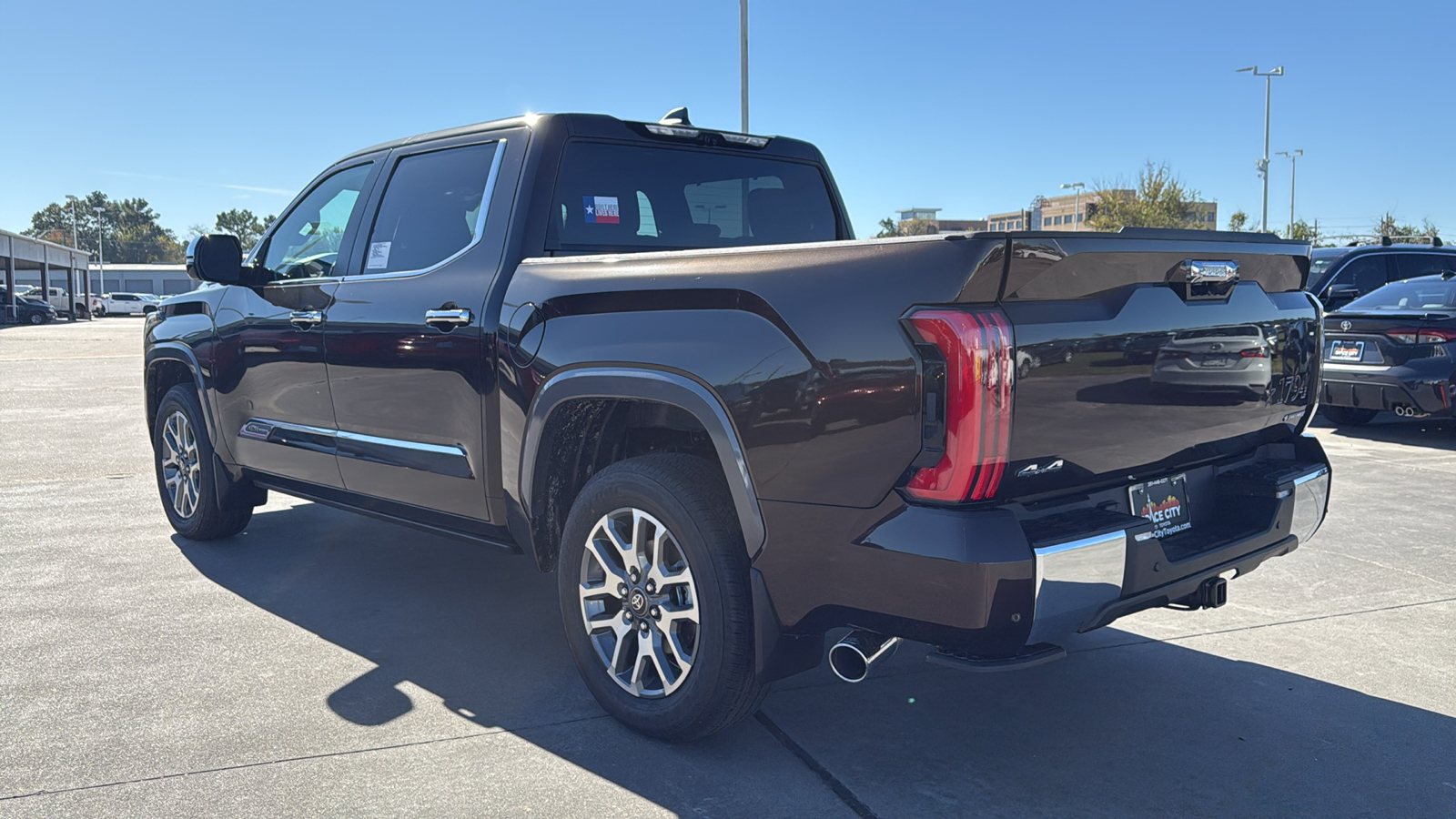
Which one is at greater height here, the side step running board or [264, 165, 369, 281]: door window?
[264, 165, 369, 281]: door window

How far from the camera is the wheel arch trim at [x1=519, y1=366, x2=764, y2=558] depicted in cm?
304

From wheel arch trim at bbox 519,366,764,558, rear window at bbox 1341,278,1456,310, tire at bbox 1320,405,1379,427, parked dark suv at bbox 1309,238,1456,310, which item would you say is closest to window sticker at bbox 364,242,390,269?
wheel arch trim at bbox 519,366,764,558

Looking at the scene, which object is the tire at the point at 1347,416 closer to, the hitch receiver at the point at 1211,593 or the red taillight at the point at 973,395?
the hitch receiver at the point at 1211,593

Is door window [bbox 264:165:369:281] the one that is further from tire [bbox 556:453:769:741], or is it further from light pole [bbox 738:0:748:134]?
light pole [bbox 738:0:748:134]

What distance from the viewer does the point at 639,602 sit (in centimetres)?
343

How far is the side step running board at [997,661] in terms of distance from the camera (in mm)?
2744

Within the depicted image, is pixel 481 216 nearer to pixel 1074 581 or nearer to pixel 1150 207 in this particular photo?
pixel 1074 581

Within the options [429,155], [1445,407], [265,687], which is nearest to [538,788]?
[265,687]

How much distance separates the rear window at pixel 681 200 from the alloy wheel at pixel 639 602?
119cm

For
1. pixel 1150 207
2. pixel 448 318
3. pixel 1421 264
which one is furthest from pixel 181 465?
pixel 1150 207

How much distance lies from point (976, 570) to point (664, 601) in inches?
43.4

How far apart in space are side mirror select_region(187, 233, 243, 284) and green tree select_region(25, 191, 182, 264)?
161 meters

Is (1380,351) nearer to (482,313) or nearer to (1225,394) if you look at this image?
(1225,394)

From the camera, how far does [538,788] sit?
3100mm
